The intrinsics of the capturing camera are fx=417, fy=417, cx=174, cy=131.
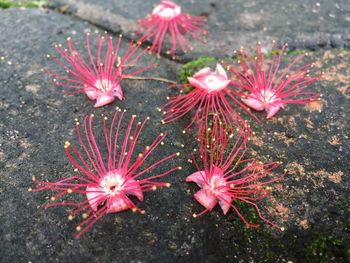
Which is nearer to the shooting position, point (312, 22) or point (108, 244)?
point (108, 244)

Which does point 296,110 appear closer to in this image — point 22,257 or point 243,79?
point 243,79

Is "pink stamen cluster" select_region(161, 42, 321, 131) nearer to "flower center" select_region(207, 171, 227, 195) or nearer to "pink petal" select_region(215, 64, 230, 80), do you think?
"pink petal" select_region(215, 64, 230, 80)

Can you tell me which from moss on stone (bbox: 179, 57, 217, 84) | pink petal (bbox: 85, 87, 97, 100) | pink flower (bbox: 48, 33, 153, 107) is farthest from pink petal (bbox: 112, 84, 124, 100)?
moss on stone (bbox: 179, 57, 217, 84)

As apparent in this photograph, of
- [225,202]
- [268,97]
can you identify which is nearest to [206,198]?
[225,202]

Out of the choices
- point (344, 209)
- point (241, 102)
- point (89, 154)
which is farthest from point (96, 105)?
point (344, 209)

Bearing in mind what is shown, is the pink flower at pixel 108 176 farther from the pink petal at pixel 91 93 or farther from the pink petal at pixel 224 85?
the pink petal at pixel 224 85

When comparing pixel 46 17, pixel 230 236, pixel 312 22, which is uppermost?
pixel 312 22
